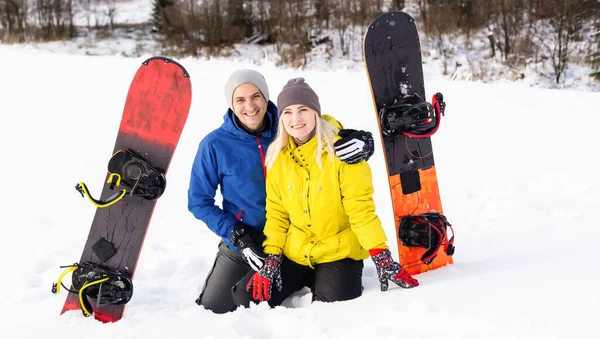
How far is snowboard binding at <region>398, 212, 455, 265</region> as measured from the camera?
8.07 ft

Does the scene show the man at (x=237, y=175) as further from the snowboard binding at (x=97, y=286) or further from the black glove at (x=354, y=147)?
the black glove at (x=354, y=147)

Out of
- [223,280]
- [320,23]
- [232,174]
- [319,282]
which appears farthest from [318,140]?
[320,23]

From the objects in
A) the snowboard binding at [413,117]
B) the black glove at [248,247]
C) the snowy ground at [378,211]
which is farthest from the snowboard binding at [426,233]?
the black glove at [248,247]

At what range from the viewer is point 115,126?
564cm

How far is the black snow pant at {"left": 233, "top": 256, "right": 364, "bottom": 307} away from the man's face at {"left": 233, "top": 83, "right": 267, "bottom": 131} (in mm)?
694

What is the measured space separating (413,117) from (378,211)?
1.65m

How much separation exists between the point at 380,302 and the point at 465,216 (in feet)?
6.00

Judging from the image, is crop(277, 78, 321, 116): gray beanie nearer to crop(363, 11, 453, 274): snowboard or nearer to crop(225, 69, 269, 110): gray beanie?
crop(225, 69, 269, 110): gray beanie

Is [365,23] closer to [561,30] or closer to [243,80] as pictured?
[561,30]

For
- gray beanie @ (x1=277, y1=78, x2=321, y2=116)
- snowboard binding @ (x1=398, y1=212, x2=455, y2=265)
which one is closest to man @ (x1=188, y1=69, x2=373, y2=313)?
gray beanie @ (x1=277, y1=78, x2=321, y2=116)

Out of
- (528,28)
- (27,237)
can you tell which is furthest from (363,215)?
(528,28)

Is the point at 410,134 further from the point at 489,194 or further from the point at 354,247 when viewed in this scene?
the point at 489,194

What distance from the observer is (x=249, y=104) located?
239cm

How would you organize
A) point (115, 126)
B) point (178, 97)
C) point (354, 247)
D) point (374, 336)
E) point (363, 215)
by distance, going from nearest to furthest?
point (374, 336), point (363, 215), point (354, 247), point (178, 97), point (115, 126)
